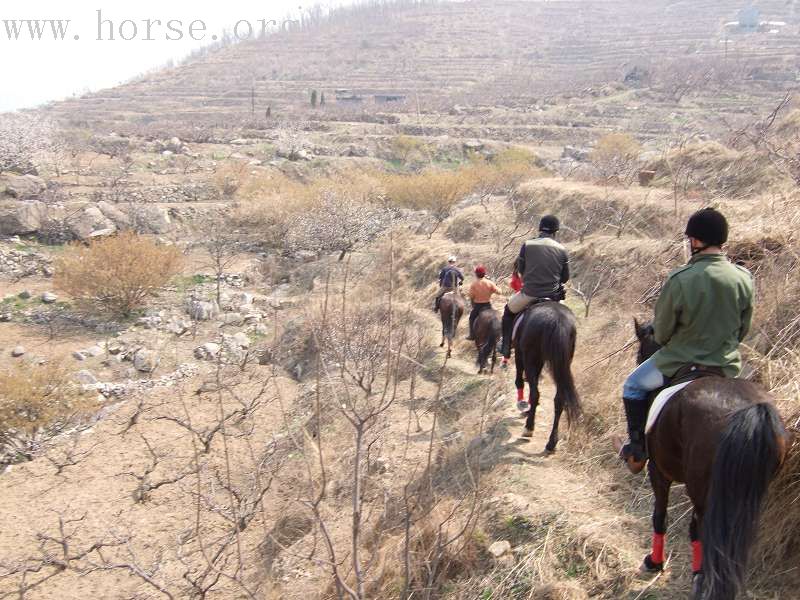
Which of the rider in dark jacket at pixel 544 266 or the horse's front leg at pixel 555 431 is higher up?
the rider in dark jacket at pixel 544 266

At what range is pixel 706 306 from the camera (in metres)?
2.81

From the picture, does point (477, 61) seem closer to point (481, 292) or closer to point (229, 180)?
point (229, 180)

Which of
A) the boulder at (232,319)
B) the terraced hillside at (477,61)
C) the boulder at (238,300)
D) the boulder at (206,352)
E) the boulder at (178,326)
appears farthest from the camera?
the terraced hillside at (477,61)

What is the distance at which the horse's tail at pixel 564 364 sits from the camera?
4.66m

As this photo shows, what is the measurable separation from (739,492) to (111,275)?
13692 mm

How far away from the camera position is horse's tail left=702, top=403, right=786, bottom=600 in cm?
227

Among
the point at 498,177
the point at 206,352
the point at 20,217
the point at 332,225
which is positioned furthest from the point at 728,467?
the point at 498,177

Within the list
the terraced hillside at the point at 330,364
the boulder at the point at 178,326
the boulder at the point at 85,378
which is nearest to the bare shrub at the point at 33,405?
the terraced hillside at the point at 330,364

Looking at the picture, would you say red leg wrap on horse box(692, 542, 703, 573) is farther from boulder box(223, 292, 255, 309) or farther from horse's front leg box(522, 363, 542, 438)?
boulder box(223, 292, 255, 309)

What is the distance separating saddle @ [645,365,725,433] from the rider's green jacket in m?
0.03

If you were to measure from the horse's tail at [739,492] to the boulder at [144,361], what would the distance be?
10911mm

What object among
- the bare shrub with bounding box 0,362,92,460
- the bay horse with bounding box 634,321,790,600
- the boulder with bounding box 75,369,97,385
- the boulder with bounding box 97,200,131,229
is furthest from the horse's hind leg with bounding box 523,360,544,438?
the boulder with bounding box 97,200,131,229

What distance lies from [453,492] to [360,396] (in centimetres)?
430

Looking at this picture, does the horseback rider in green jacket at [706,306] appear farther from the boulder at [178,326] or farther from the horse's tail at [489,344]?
the boulder at [178,326]
